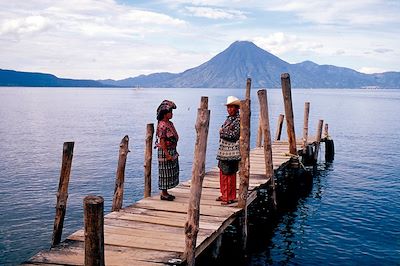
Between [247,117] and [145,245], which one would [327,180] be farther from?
[145,245]

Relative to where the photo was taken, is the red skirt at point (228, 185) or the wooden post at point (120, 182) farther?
the red skirt at point (228, 185)

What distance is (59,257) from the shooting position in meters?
6.74

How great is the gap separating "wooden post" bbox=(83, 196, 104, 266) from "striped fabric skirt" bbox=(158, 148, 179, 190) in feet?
15.9

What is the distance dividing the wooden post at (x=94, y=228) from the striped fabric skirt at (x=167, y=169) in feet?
15.9

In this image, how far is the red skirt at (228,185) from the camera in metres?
10.2

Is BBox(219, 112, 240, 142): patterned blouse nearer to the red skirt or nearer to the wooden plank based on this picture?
the red skirt

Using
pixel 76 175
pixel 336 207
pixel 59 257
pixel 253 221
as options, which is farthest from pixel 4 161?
pixel 59 257

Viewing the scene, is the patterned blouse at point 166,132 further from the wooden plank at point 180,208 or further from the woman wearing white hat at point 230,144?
the wooden plank at point 180,208

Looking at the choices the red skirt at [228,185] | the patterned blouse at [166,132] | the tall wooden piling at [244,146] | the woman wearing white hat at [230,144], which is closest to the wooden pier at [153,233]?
the tall wooden piling at [244,146]

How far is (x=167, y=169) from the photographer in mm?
9938

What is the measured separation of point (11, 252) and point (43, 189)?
882 centimetres

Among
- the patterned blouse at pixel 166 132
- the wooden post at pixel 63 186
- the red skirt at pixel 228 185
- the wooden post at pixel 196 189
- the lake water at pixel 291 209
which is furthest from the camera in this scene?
the lake water at pixel 291 209

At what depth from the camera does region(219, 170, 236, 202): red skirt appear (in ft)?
33.4

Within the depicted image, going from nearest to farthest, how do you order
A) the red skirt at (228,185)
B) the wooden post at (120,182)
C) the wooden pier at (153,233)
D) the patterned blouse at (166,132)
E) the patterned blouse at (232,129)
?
the wooden pier at (153,233) → the patterned blouse at (166,132) → the patterned blouse at (232,129) → the wooden post at (120,182) → the red skirt at (228,185)
